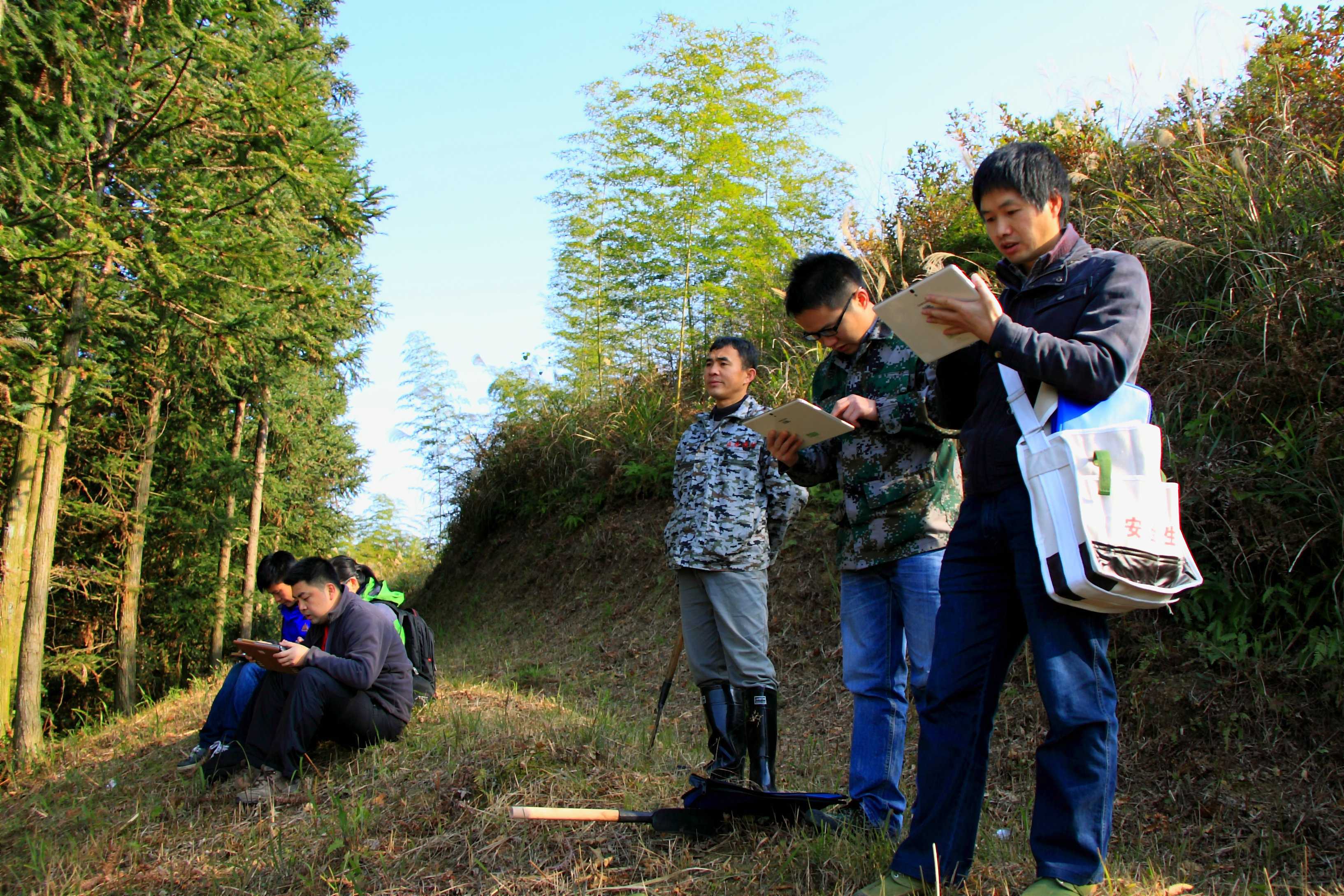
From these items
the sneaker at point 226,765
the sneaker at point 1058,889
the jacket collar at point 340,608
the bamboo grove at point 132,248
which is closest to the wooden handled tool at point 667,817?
the sneaker at point 1058,889

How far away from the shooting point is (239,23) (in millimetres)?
8383

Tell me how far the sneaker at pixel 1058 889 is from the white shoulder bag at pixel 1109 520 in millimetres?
632

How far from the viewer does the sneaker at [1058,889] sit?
2.06 meters

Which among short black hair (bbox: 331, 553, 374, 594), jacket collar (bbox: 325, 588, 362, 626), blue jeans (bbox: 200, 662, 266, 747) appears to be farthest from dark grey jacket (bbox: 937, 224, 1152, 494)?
blue jeans (bbox: 200, 662, 266, 747)

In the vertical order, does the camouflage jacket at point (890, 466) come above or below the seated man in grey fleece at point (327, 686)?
above

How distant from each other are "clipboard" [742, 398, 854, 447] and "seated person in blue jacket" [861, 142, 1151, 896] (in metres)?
0.64

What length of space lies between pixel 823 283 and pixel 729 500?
133 centimetres

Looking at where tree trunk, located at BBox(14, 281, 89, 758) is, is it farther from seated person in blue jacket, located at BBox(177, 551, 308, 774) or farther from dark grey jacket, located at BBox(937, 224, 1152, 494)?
dark grey jacket, located at BBox(937, 224, 1152, 494)

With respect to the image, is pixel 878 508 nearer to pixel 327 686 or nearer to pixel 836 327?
pixel 836 327

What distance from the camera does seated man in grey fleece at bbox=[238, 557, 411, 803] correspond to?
4.67 meters

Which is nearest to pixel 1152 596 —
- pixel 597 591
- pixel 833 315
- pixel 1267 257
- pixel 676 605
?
pixel 833 315

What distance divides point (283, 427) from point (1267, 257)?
42.1 ft

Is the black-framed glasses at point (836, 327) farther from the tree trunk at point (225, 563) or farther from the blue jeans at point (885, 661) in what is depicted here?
the tree trunk at point (225, 563)

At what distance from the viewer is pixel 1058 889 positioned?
2070mm
